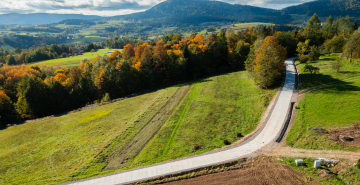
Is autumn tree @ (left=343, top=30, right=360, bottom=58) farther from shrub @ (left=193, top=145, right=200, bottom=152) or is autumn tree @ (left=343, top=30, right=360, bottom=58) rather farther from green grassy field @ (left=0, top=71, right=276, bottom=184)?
shrub @ (left=193, top=145, right=200, bottom=152)

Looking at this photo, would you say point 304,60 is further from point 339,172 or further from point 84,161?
point 84,161

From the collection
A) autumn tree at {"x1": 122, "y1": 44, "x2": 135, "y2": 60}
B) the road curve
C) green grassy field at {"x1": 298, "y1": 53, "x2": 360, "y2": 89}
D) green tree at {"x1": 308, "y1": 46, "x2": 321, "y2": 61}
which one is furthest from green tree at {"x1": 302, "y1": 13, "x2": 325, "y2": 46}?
autumn tree at {"x1": 122, "y1": 44, "x2": 135, "y2": 60}

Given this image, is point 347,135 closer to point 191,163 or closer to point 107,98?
point 191,163

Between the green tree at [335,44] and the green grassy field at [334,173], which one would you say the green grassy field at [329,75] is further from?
the green grassy field at [334,173]

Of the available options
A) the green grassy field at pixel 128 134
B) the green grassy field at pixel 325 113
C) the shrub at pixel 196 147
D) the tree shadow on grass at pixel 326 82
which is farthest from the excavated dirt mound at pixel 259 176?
the tree shadow on grass at pixel 326 82

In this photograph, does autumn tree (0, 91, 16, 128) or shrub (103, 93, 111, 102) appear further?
shrub (103, 93, 111, 102)

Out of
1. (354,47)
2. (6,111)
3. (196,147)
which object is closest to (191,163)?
(196,147)

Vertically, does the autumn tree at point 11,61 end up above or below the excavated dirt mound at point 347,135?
above
